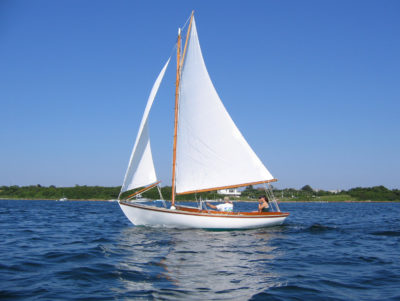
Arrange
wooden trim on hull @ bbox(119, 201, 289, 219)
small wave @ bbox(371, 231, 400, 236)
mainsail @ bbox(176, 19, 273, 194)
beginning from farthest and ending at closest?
mainsail @ bbox(176, 19, 273, 194), small wave @ bbox(371, 231, 400, 236), wooden trim on hull @ bbox(119, 201, 289, 219)

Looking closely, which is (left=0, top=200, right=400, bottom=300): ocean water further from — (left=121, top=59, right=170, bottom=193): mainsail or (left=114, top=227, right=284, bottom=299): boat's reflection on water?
(left=121, top=59, right=170, bottom=193): mainsail

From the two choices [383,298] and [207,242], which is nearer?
[383,298]

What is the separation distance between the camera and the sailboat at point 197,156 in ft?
67.9

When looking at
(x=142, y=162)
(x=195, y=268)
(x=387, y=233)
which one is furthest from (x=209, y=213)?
(x=387, y=233)

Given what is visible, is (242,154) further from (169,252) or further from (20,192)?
(20,192)

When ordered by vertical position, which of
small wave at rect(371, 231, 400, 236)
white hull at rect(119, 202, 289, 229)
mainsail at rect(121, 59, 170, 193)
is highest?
mainsail at rect(121, 59, 170, 193)

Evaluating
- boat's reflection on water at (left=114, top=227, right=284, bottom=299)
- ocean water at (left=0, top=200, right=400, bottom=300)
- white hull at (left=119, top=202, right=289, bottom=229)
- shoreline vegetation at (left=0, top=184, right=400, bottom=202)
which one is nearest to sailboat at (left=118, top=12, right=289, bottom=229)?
white hull at (left=119, top=202, right=289, bottom=229)

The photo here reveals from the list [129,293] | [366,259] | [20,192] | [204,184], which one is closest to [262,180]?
[204,184]

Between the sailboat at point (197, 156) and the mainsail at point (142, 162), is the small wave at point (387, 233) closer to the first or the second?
the sailboat at point (197, 156)

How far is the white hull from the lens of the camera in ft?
65.9

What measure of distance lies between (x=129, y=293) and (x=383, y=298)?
6.25 metres

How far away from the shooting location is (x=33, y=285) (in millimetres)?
8469

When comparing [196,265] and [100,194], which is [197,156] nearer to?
[196,265]

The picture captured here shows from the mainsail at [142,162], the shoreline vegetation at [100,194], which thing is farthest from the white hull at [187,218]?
the shoreline vegetation at [100,194]
